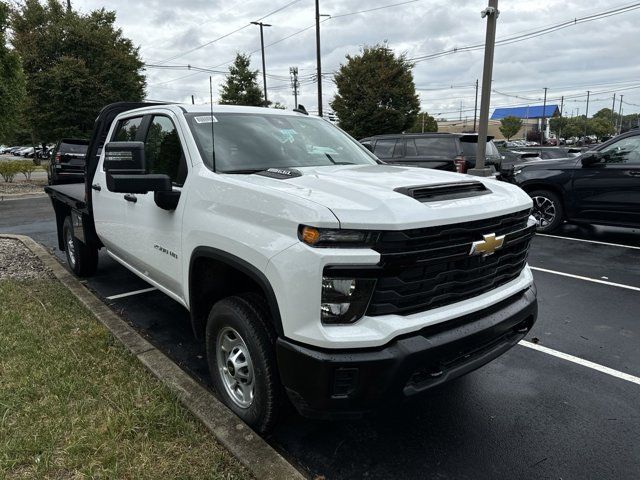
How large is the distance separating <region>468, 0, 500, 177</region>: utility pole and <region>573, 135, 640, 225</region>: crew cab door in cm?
200

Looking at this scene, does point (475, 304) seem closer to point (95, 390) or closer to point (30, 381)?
point (95, 390)

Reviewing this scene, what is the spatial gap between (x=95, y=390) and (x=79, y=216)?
113 inches

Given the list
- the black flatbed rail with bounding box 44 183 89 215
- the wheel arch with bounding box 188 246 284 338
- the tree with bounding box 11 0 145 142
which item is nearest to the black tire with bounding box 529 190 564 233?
the wheel arch with bounding box 188 246 284 338

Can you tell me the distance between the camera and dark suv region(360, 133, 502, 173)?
34.2 feet

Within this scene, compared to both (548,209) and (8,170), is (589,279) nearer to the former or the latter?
(548,209)

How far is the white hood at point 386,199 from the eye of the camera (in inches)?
86.0

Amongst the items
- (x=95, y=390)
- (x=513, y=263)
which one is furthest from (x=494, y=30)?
(x=95, y=390)

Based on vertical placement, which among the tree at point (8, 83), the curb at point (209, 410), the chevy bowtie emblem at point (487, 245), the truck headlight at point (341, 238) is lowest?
the curb at point (209, 410)

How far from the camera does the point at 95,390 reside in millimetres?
3086

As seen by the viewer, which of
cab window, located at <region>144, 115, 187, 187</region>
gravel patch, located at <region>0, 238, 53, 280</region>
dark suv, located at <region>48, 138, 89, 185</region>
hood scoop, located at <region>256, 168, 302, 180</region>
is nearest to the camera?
hood scoop, located at <region>256, 168, 302, 180</region>

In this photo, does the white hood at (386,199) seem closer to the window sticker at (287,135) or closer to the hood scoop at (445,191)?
the hood scoop at (445,191)

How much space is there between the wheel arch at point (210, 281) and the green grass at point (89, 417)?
0.56 meters

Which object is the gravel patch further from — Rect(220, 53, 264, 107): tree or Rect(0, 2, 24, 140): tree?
Rect(220, 53, 264, 107): tree

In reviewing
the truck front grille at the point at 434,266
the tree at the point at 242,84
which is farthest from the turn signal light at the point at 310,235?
the tree at the point at 242,84
